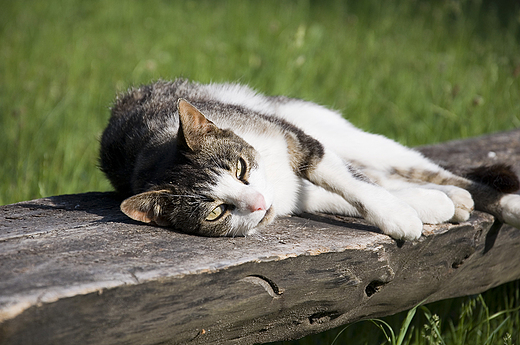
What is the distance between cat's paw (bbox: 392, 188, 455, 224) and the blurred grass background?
76 centimetres

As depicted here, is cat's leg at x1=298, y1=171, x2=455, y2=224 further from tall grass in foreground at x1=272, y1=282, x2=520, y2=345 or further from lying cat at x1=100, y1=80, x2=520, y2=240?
tall grass in foreground at x1=272, y1=282, x2=520, y2=345

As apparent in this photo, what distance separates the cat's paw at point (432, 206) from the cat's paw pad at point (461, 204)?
6 centimetres

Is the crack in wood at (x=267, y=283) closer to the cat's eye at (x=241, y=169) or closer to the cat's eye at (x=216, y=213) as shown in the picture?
the cat's eye at (x=216, y=213)

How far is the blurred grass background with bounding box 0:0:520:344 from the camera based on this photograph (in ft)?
11.6

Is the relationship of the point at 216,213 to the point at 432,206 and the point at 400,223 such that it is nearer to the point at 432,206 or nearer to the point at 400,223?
the point at 400,223

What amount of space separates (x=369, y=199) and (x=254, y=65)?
2.96 m

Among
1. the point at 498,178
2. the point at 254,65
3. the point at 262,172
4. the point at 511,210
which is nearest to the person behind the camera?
the point at 262,172

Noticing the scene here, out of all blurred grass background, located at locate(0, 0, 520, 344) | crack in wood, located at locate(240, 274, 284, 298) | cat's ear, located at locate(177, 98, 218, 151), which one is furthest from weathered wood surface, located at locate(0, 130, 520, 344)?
blurred grass background, located at locate(0, 0, 520, 344)

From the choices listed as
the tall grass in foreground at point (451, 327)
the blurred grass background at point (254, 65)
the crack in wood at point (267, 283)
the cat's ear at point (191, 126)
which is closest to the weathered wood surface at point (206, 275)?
the crack in wood at point (267, 283)

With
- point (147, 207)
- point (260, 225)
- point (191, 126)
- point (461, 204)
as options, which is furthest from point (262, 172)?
point (461, 204)

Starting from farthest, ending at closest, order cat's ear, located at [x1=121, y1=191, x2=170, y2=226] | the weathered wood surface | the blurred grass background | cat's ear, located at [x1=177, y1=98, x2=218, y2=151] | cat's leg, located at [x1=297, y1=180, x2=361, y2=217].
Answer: the blurred grass background → cat's leg, located at [x1=297, y1=180, x2=361, y2=217] → cat's ear, located at [x1=177, y1=98, x2=218, y2=151] → cat's ear, located at [x1=121, y1=191, x2=170, y2=226] → the weathered wood surface

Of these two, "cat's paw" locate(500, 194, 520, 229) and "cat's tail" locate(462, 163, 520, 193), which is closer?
"cat's paw" locate(500, 194, 520, 229)

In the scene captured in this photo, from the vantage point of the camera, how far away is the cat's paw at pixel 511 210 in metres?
1.99

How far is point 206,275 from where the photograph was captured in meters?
1.32
